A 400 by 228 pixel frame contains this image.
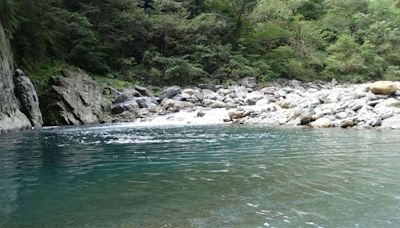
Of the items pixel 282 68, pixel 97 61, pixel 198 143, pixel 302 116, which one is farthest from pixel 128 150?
pixel 282 68

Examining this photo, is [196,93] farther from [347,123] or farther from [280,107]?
[347,123]

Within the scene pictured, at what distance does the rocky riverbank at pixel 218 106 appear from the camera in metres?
17.0

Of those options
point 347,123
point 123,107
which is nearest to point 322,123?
point 347,123

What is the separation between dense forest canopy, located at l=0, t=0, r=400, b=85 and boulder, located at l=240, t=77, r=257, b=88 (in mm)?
538

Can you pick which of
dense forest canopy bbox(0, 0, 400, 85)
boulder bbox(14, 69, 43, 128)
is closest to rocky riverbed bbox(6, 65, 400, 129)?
boulder bbox(14, 69, 43, 128)

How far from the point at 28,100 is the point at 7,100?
1.69 meters

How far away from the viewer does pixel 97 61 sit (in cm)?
3009

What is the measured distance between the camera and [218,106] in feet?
82.3

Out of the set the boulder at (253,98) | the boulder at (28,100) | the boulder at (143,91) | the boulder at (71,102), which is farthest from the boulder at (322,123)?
the boulder at (143,91)

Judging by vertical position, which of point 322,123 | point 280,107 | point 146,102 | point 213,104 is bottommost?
point 322,123

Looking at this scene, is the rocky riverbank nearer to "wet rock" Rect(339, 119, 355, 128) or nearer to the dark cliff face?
"wet rock" Rect(339, 119, 355, 128)

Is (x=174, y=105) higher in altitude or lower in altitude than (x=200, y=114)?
higher

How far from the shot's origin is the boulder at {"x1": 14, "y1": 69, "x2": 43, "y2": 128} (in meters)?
20.0

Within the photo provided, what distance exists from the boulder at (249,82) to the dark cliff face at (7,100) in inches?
714
